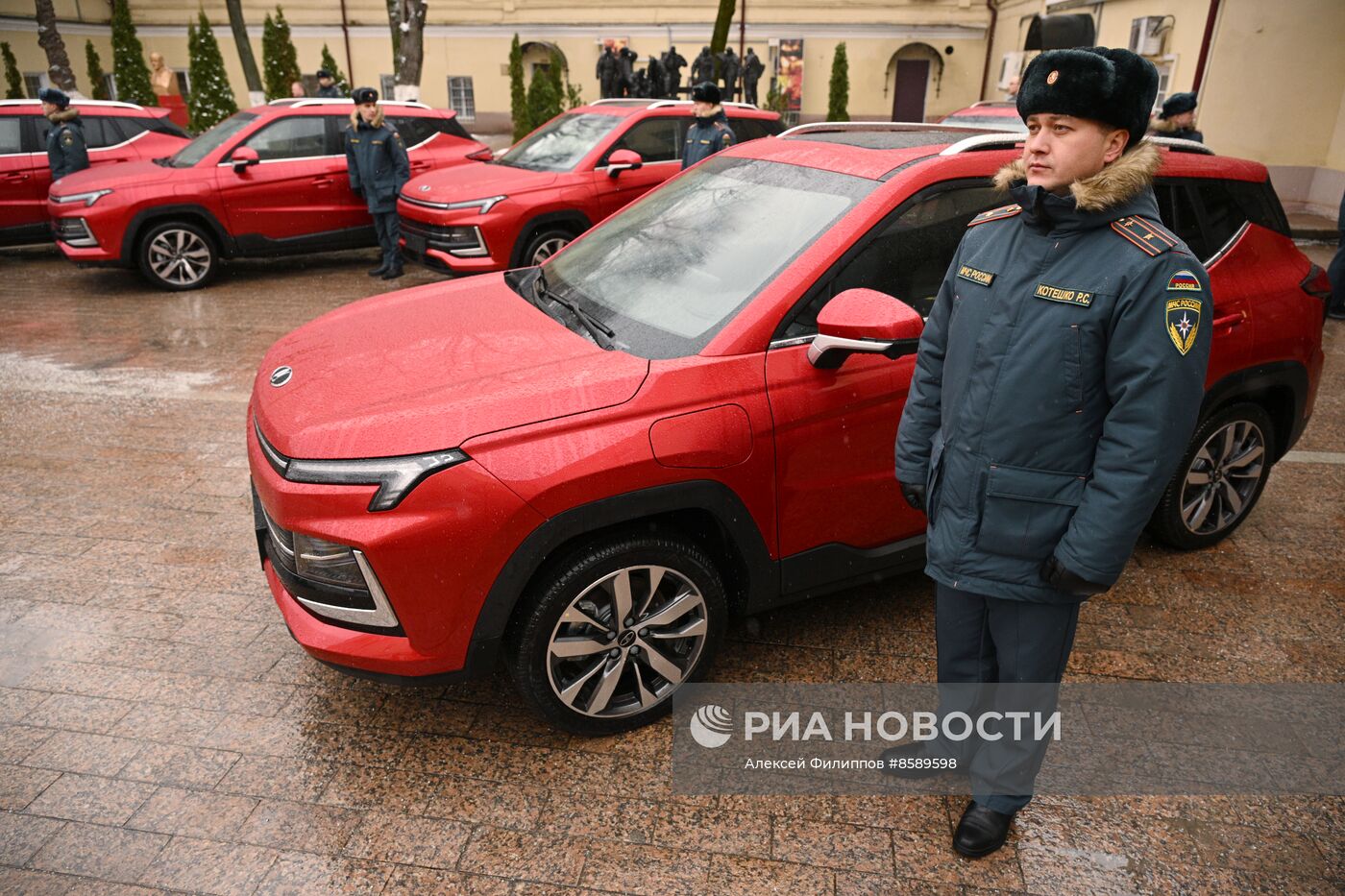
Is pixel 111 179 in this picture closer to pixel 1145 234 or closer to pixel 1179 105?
pixel 1145 234

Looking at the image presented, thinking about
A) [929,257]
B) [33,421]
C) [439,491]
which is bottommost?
[33,421]

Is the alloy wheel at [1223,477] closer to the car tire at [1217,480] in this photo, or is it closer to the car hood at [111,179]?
the car tire at [1217,480]

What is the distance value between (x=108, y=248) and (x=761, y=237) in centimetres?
794

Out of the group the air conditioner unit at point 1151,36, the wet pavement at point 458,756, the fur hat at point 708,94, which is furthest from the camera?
the air conditioner unit at point 1151,36

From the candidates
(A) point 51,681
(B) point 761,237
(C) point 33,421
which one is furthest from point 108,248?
(B) point 761,237

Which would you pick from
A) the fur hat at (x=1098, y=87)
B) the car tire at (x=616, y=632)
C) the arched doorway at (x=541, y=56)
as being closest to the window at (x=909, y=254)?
the car tire at (x=616, y=632)

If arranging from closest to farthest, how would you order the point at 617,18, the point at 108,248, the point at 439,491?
the point at 439,491
the point at 108,248
the point at 617,18

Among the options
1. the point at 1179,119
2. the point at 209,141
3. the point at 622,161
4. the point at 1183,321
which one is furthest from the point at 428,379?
the point at 1179,119

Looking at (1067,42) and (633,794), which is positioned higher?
(1067,42)

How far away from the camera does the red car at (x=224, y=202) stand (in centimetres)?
878

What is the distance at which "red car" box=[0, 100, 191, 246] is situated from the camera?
397 inches

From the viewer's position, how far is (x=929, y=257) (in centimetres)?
325

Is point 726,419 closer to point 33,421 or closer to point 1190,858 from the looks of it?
point 1190,858

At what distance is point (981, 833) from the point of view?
8.50ft
